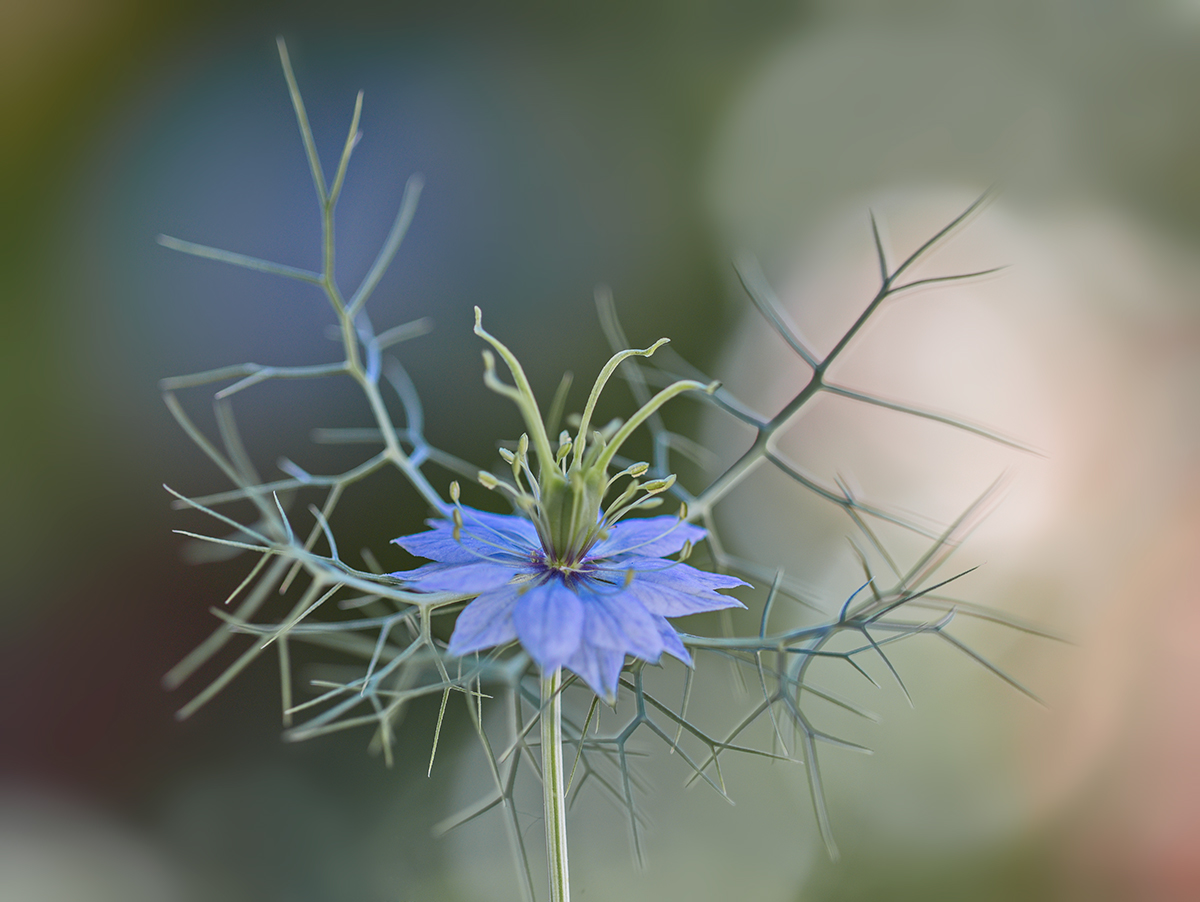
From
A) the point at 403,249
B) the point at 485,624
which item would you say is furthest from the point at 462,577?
the point at 403,249

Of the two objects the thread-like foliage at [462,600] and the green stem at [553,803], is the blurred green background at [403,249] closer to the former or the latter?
the thread-like foliage at [462,600]

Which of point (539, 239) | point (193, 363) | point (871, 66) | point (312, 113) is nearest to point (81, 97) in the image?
point (312, 113)

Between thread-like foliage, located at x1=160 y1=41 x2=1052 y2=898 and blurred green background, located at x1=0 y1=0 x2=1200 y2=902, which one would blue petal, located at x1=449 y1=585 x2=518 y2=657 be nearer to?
thread-like foliage, located at x1=160 y1=41 x2=1052 y2=898

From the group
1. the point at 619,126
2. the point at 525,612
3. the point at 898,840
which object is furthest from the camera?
the point at 619,126

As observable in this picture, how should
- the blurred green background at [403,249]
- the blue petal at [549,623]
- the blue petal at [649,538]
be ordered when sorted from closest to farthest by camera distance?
the blue petal at [549,623] → the blue petal at [649,538] → the blurred green background at [403,249]

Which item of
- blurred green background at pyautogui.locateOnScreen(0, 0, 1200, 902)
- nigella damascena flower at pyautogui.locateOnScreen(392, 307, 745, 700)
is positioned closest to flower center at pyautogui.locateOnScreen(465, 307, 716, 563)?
nigella damascena flower at pyautogui.locateOnScreen(392, 307, 745, 700)

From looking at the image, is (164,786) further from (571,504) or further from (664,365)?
(571,504)

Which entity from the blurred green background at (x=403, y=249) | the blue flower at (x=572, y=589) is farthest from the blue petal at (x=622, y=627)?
the blurred green background at (x=403, y=249)
